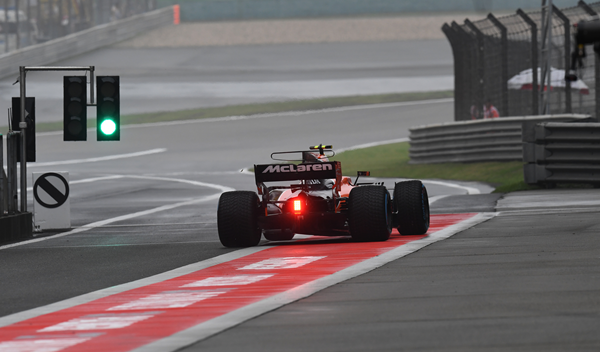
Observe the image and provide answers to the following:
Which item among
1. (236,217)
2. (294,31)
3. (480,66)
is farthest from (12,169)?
Result: (294,31)

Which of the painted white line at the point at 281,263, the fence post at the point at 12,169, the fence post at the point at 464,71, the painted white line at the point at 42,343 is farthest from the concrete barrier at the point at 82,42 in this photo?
the painted white line at the point at 42,343

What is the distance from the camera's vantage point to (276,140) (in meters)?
41.8

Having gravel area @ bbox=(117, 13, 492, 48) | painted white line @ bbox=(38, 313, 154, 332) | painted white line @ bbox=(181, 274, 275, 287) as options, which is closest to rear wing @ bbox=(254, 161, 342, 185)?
painted white line @ bbox=(181, 274, 275, 287)

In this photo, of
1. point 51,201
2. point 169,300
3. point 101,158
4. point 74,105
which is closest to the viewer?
point 169,300

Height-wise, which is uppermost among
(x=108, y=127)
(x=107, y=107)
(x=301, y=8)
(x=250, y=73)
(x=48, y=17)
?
(x=301, y=8)

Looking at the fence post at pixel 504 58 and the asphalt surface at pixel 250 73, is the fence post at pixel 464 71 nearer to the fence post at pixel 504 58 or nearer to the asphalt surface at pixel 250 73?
the fence post at pixel 504 58

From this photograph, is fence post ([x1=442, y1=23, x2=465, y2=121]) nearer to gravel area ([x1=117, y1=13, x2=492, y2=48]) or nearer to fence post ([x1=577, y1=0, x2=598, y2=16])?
fence post ([x1=577, y1=0, x2=598, y2=16])

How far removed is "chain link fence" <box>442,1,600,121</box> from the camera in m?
23.8

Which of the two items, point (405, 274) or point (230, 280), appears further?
point (230, 280)

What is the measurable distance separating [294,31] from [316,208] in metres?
59.6

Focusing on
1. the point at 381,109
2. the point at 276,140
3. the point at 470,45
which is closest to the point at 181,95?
the point at 381,109

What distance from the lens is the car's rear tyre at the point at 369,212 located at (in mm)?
11891

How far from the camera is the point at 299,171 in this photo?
12.1 metres

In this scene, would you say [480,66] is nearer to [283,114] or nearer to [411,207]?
[411,207]
